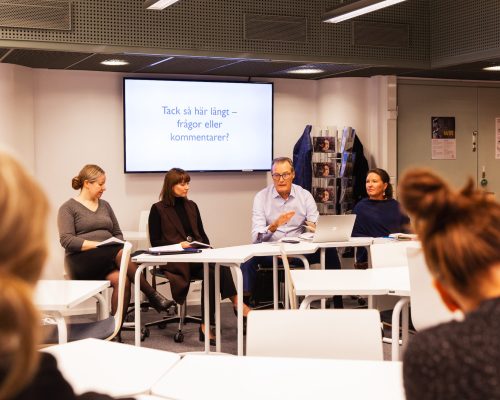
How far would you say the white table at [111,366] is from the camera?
2.21 m

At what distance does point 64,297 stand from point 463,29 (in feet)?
15.8

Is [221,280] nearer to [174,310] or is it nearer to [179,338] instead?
[179,338]

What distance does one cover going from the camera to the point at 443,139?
850cm

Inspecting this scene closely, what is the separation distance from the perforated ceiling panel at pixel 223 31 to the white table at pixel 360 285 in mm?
2712

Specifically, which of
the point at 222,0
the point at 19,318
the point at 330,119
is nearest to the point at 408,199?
the point at 19,318

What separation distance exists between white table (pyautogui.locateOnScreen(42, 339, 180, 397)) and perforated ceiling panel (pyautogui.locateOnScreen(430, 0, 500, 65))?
5134 millimetres

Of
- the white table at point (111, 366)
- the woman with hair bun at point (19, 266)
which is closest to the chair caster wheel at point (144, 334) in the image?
the white table at point (111, 366)

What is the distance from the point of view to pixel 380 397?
206 cm

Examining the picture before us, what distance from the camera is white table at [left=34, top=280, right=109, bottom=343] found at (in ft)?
12.3

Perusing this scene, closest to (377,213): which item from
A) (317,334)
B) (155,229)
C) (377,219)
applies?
(377,219)

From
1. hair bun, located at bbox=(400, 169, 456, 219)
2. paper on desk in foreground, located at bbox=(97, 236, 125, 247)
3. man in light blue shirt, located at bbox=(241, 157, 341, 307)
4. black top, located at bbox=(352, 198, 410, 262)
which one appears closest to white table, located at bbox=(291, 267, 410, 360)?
paper on desk in foreground, located at bbox=(97, 236, 125, 247)

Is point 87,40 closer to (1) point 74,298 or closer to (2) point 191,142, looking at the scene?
(2) point 191,142

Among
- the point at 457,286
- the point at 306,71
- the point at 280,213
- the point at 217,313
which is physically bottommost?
the point at 217,313

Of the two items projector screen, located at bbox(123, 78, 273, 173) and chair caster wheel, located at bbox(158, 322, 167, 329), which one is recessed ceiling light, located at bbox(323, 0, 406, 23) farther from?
chair caster wheel, located at bbox(158, 322, 167, 329)
